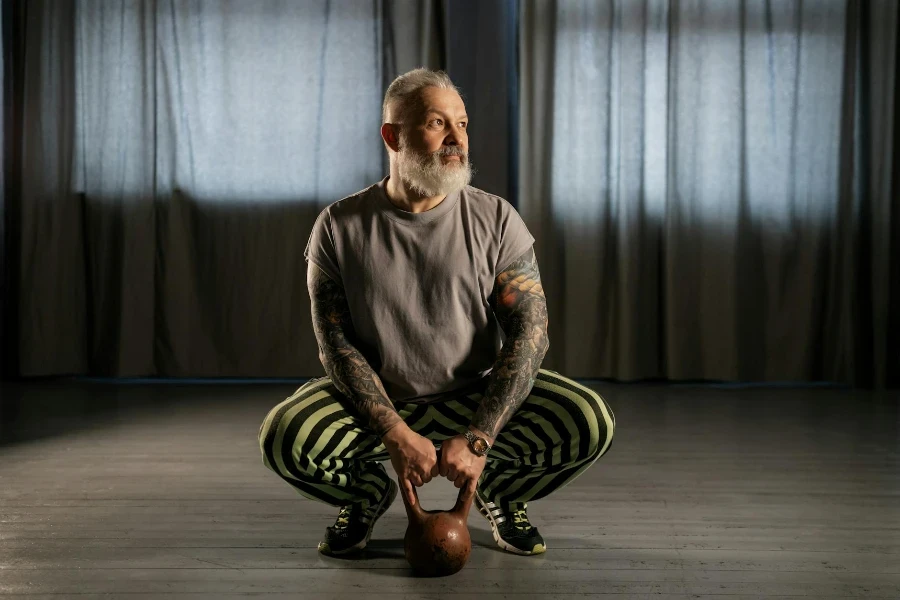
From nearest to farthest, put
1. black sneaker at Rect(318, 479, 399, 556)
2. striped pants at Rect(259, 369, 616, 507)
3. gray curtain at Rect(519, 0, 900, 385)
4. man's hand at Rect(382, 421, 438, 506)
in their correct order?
man's hand at Rect(382, 421, 438, 506), striped pants at Rect(259, 369, 616, 507), black sneaker at Rect(318, 479, 399, 556), gray curtain at Rect(519, 0, 900, 385)

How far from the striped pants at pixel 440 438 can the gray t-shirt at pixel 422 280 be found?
0.08 meters

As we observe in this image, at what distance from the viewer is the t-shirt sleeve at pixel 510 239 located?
6.32 feet

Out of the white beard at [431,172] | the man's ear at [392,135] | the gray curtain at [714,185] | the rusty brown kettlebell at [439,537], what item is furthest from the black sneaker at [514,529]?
the gray curtain at [714,185]

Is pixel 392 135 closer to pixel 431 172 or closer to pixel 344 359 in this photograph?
pixel 431 172

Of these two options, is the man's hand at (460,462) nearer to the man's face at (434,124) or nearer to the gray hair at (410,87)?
the man's face at (434,124)

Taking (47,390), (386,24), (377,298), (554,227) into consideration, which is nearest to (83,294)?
(47,390)

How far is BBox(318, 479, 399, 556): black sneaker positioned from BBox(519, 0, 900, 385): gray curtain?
8.31ft

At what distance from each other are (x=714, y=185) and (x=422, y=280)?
2816mm

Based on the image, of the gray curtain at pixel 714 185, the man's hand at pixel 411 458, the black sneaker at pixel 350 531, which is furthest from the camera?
the gray curtain at pixel 714 185

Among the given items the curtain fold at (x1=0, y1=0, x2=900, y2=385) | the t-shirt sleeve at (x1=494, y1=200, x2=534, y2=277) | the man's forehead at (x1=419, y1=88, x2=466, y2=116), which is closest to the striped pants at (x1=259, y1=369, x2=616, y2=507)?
the t-shirt sleeve at (x1=494, y1=200, x2=534, y2=277)

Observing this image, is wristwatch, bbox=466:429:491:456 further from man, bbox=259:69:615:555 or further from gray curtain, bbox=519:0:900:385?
gray curtain, bbox=519:0:900:385

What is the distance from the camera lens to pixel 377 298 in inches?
74.9

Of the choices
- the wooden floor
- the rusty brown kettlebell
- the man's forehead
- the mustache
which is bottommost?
the wooden floor

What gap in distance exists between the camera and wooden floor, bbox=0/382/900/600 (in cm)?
180
